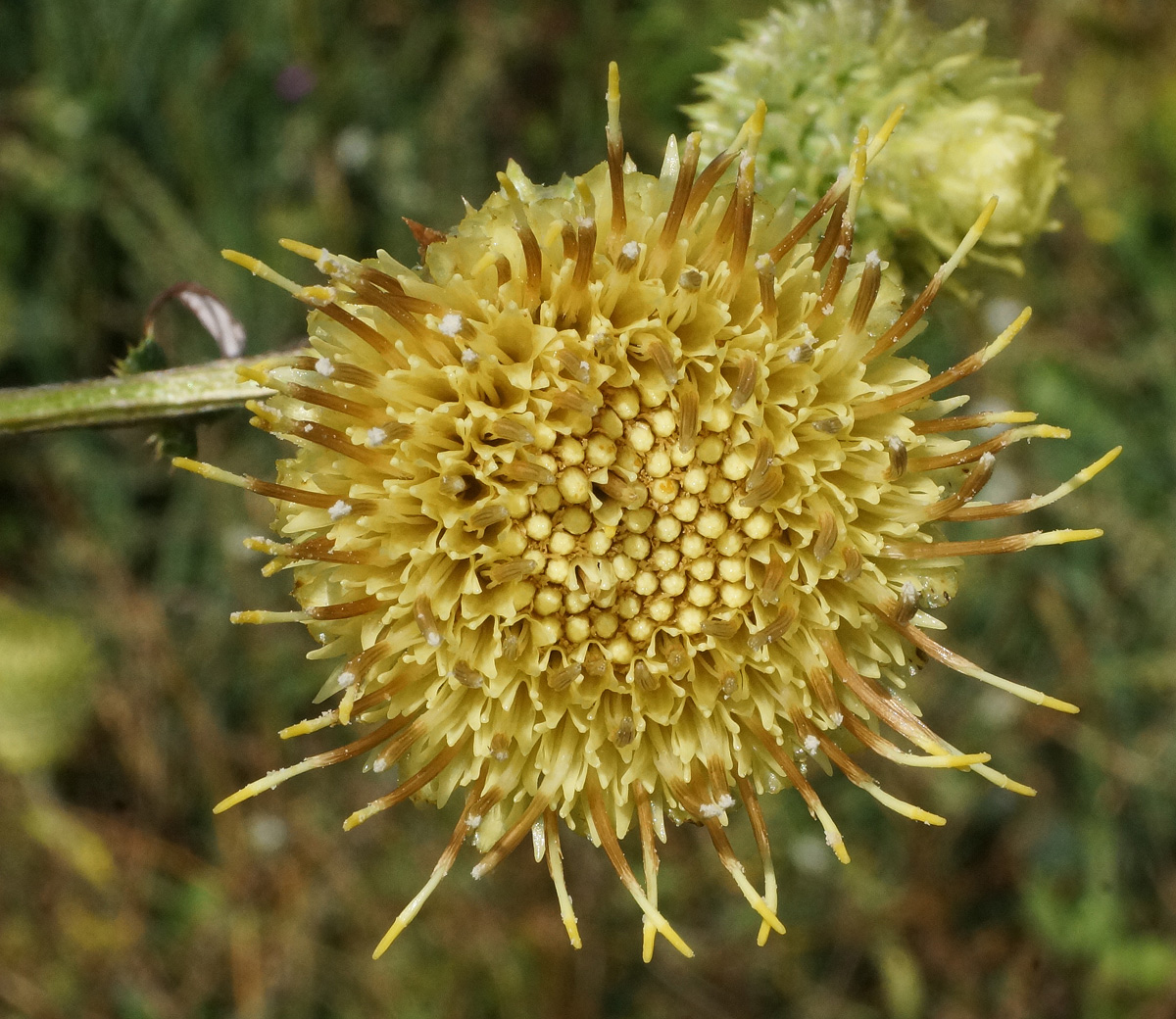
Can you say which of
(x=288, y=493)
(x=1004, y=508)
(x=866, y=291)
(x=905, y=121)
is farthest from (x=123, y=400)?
(x=905, y=121)

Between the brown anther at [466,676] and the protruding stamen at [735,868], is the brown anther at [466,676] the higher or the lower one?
the higher one

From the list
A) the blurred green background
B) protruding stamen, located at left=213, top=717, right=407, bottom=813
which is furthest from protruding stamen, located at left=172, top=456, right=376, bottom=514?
the blurred green background

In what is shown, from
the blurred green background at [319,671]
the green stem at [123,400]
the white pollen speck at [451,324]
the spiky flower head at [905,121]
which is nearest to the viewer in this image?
the white pollen speck at [451,324]

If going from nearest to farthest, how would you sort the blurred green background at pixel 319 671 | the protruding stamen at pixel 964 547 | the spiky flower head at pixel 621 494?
the spiky flower head at pixel 621 494 → the protruding stamen at pixel 964 547 → the blurred green background at pixel 319 671

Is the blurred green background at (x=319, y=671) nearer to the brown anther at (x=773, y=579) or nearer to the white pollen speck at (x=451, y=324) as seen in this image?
the brown anther at (x=773, y=579)

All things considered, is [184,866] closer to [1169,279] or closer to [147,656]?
[147,656]

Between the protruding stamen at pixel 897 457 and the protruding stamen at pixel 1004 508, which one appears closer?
the protruding stamen at pixel 897 457

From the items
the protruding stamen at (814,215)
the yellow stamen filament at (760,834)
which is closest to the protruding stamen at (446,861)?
the yellow stamen filament at (760,834)
